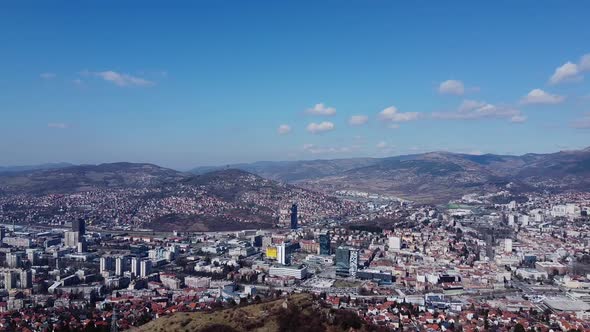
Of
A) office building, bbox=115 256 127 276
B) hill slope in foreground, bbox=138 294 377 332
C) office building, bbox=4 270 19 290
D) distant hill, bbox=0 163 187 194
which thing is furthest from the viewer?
distant hill, bbox=0 163 187 194

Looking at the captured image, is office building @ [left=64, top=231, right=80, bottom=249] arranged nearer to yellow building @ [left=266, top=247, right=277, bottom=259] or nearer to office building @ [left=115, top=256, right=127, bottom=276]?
office building @ [left=115, top=256, right=127, bottom=276]

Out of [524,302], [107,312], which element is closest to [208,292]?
[107,312]

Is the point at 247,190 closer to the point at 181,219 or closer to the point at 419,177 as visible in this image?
the point at 181,219

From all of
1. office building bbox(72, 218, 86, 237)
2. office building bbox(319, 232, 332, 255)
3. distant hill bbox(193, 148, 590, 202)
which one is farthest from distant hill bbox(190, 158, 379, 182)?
office building bbox(319, 232, 332, 255)

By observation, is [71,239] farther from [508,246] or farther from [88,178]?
[88,178]

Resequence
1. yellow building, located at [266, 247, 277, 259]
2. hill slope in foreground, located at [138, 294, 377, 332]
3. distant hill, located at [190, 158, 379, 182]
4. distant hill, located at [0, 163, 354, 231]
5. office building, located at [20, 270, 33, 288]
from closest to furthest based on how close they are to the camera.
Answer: hill slope in foreground, located at [138, 294, 377, 332] < office building, located at [20, 270, 33, 288] < yellow building, located at [266, 247, 277, 259] < distant hill, located at [0, 163, 354, 231] < distant hill, located at [190, 158, 379, 182]

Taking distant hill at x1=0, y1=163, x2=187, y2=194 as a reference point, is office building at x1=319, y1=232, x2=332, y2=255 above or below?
below
